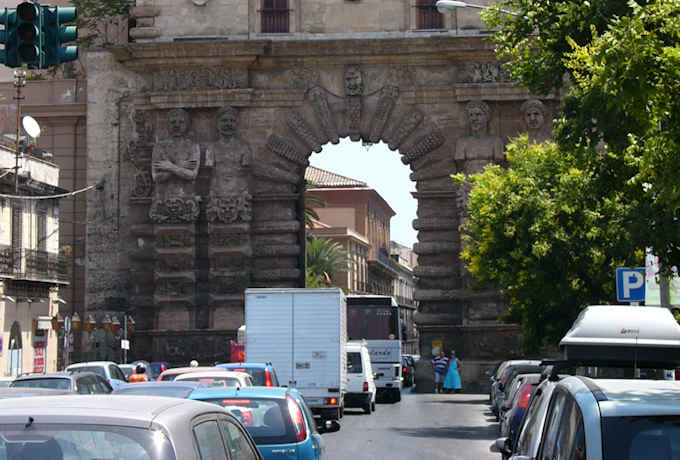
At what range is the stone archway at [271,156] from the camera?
3988cm

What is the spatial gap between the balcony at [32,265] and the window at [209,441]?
1378 inches

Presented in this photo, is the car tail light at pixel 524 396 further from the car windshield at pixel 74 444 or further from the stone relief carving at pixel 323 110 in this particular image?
the stone relief carving at pixel 323 110

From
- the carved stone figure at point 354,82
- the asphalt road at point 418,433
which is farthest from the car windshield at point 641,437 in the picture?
the carved stone figure at point 354,82

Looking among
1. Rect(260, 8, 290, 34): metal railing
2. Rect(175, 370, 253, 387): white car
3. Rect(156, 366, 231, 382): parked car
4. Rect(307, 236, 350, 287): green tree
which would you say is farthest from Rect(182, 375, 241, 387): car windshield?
Rect(307, 236, 350, 287): green tree

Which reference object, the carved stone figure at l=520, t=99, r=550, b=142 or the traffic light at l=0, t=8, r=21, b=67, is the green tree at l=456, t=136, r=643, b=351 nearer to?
the carved stone figure at l=520, t=99, r=550, b=142

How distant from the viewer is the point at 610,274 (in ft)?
90.4

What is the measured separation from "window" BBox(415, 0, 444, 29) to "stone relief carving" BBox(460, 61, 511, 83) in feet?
6.00

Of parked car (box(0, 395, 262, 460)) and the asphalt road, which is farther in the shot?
the asphalt road

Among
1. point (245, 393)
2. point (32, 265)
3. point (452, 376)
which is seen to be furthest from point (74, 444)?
point (32, 265)

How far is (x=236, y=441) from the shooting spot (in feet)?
21.8

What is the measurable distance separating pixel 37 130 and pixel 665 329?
31116 mm

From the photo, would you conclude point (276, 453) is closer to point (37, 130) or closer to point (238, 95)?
point (238, 95)

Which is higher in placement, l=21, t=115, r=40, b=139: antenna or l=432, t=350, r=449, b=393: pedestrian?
l=21, t=115, r=40, b=139: antenna

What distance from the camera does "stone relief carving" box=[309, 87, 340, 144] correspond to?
40.3 metres
